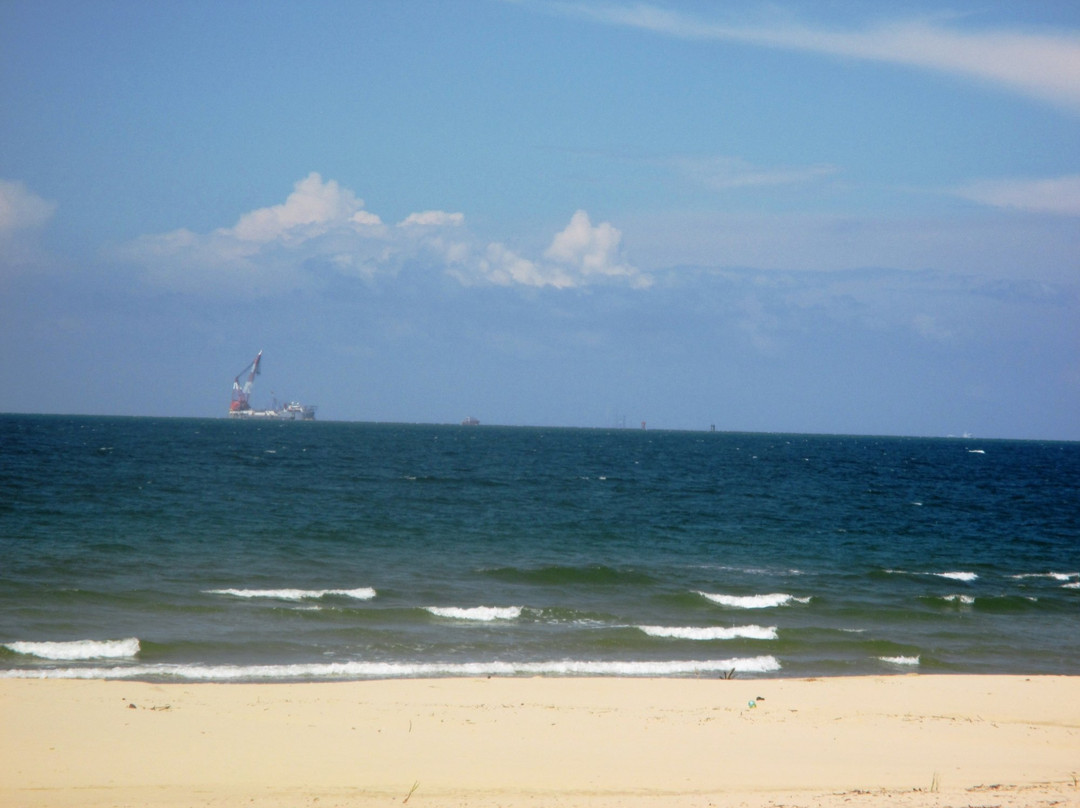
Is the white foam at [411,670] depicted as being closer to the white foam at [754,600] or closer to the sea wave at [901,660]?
the sea wave at [901,660]

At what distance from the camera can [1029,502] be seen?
56062 mm

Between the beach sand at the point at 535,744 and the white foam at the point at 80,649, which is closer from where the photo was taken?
the beach sand at the point at 535,744

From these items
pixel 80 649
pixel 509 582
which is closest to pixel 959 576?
pixel 509 582

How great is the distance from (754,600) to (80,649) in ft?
54.4

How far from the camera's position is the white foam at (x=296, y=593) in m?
23.5

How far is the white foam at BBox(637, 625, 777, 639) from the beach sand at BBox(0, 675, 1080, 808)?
4.68 m

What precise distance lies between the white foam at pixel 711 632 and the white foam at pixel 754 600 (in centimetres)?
246

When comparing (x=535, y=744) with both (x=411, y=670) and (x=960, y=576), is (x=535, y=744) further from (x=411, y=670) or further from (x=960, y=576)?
(x=960, y=576)

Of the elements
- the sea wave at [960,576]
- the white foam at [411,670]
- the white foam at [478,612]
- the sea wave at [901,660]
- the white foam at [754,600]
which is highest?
the sea wave at [960,576]

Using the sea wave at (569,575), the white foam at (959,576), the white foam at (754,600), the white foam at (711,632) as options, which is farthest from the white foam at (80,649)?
the white foam at (959,576)

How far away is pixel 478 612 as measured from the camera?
896 inches

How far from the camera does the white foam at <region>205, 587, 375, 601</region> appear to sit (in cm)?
2353

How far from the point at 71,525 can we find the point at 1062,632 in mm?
31722

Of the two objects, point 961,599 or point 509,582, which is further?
point 509,582
